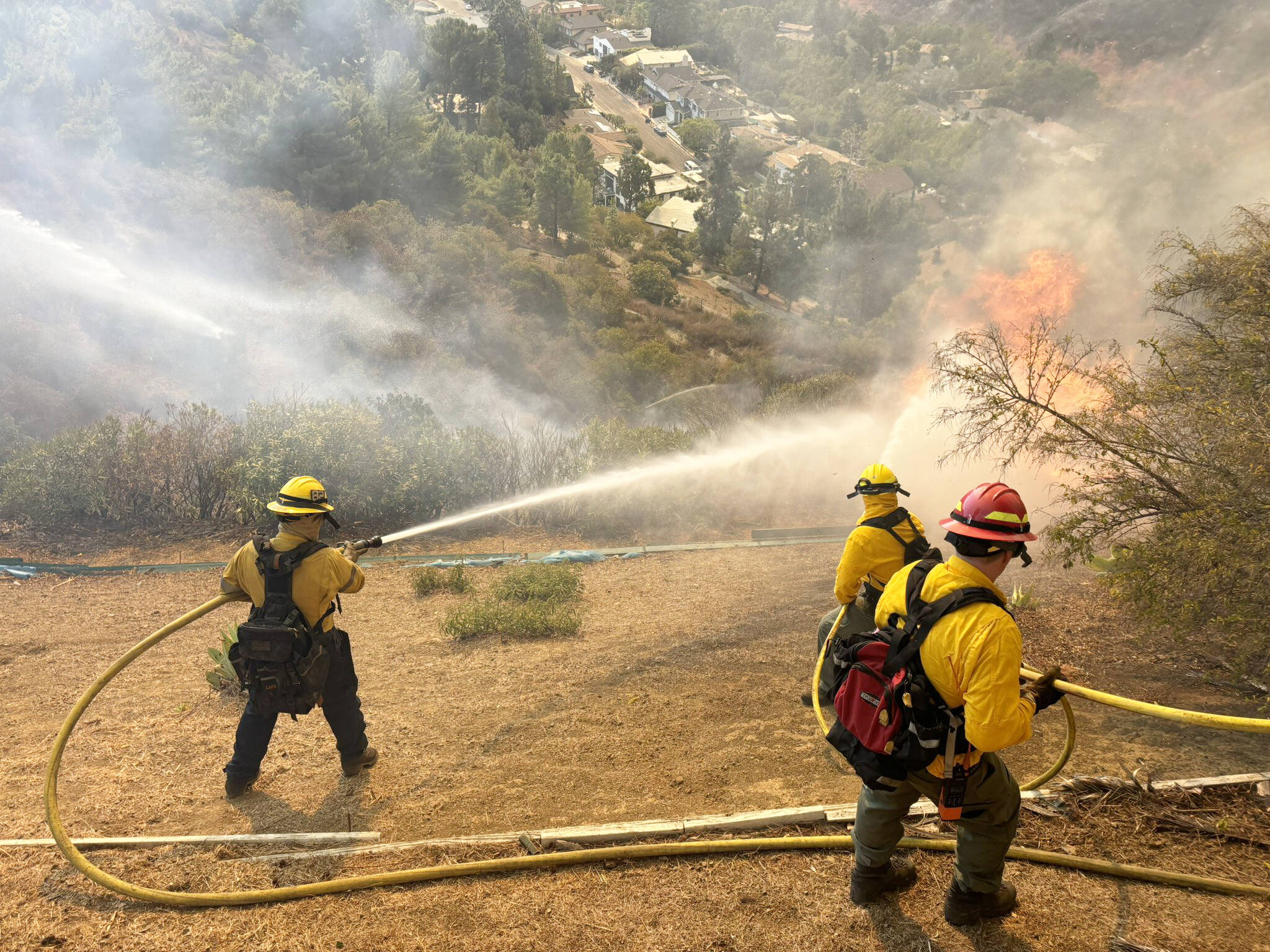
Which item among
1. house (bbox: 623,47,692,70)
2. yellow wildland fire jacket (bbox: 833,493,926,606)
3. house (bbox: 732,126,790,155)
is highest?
house (bbox: 623,47,692,70)

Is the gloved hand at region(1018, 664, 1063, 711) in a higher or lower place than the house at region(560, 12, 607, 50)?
lower

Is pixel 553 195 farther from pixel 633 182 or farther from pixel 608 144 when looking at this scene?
pixel 608 144

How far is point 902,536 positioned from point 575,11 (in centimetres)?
11998

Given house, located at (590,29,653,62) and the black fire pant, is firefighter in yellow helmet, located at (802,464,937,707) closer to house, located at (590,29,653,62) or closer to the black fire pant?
the black fire pant

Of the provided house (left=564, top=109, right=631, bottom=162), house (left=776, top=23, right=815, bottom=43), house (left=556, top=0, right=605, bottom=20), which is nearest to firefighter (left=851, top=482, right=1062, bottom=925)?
house (left=564, top=109, right=631, bottom=162)

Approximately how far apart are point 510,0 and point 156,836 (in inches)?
3066

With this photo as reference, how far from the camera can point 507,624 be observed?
27.3 ft

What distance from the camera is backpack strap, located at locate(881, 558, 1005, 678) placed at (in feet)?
10.3

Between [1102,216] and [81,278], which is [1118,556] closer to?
[81,278]

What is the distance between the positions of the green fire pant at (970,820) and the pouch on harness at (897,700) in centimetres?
12

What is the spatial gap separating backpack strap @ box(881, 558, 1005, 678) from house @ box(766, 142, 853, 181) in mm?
69452

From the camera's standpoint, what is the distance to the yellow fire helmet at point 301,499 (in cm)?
476

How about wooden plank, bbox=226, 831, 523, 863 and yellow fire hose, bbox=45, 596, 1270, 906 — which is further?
wooden plank, bbox=226, 831, 523, 863

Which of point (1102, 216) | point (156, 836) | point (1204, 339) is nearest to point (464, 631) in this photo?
point (156, 836)
